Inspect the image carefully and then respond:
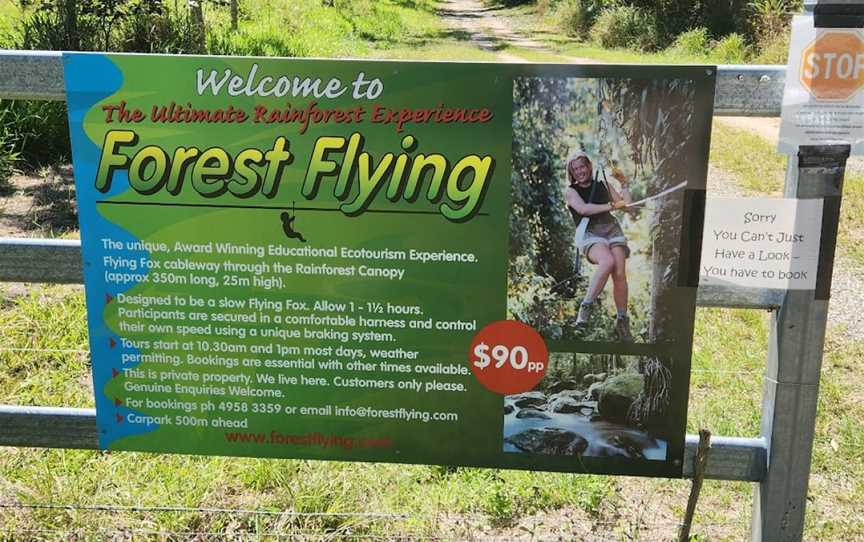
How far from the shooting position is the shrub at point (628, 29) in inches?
1020

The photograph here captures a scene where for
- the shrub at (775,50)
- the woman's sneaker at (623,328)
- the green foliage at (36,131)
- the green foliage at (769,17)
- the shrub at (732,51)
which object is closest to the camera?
the woman's sneaker at (623,328)

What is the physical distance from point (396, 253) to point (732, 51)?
20002mm

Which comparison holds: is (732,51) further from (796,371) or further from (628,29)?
(796,371)

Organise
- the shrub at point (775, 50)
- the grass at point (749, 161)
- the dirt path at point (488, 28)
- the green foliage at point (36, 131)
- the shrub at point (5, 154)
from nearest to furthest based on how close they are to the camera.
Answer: the shrub at point (5, 154) → the green foliage at point (36, 131) → the grass at point (749, 161) → the shrub at point (775, 50) → the dirt path at point (488, 28)

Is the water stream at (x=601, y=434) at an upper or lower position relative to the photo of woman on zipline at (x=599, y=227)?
lower

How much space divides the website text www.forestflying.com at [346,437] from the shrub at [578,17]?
28725 millimetres

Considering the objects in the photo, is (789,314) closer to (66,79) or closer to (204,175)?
(204,175)

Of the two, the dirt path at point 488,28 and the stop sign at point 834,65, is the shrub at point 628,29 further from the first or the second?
the stop sign at point 834,65

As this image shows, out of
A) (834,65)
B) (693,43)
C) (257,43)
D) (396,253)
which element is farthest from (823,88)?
(693,43)

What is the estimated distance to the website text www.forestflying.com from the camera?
2723mm

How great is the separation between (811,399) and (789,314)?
0.27m

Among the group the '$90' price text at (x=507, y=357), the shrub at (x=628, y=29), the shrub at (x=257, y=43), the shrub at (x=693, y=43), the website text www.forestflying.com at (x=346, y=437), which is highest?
the shrub at (x=628, y=29)

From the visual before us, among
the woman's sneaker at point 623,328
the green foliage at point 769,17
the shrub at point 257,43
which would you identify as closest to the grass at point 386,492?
the woman's sneaker at point 623,328

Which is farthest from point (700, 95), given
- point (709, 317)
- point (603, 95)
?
point (709, 317)
